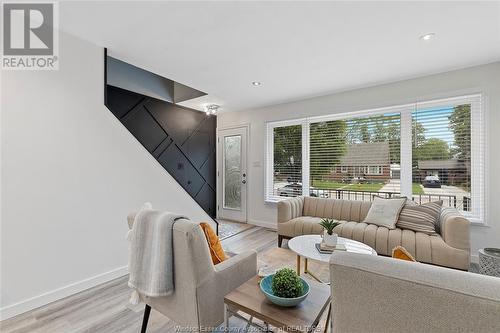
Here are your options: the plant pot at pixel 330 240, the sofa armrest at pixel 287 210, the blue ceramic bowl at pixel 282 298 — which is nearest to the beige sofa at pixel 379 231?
the sofa armrest at pixel 287 210

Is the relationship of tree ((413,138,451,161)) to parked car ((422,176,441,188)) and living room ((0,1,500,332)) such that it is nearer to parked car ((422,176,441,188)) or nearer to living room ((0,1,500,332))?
living room ((0,1,500,332))

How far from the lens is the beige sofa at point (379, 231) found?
233 centimetres

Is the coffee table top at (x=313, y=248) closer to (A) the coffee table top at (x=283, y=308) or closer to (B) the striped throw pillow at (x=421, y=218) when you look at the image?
(A) the coffee table top at (x=283, y=308)

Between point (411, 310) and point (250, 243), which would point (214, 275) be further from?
point (250, 243)

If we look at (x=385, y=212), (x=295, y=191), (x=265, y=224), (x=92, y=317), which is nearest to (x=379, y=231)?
(x=385, y=212)

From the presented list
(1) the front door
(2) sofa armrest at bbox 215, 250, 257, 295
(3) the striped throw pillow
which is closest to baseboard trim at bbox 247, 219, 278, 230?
(1) the front door

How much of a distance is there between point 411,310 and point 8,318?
278cm

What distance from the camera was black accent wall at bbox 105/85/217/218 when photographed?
3.74m

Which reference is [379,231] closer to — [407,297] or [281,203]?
[281,203]

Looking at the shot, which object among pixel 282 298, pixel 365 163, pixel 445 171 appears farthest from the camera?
pixel 365 163

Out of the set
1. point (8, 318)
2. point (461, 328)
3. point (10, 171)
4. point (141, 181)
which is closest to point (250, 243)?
point (141, 181)

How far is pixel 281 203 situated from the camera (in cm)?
346

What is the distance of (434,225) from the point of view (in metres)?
2.70

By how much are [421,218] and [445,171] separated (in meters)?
0.87
